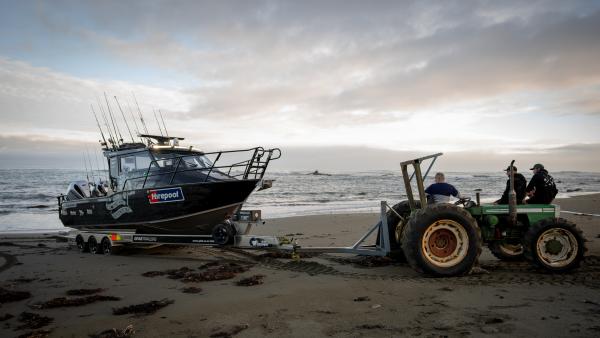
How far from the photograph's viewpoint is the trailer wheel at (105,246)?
9.29 metres

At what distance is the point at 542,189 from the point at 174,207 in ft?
23.5

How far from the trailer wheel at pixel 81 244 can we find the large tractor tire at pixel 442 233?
26.0ft

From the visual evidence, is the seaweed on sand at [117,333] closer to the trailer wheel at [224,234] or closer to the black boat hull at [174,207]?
the trailer wheel at [224,234]

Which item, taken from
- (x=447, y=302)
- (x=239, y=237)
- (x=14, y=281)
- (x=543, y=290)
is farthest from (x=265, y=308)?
(x=14, y=281)

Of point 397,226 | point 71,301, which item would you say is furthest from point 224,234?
point 397,226

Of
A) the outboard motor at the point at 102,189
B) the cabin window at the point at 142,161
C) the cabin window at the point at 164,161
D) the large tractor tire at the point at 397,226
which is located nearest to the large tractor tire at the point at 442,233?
the large tractor tire at the point at 397,226

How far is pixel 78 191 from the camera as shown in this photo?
10.8m

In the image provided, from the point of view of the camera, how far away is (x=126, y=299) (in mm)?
5254

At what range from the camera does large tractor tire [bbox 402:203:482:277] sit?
5.70 m

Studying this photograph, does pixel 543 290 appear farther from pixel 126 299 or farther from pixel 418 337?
pixel 126 299

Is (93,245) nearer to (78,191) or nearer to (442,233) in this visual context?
(78,191)

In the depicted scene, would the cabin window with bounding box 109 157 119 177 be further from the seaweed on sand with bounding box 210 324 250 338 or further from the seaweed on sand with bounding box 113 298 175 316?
the seaweed on sand with bounding box 210 324 250 338

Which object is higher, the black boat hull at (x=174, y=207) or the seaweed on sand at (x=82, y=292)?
the black boat hull at (x=174, y=207)

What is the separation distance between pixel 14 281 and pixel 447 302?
671 cm
